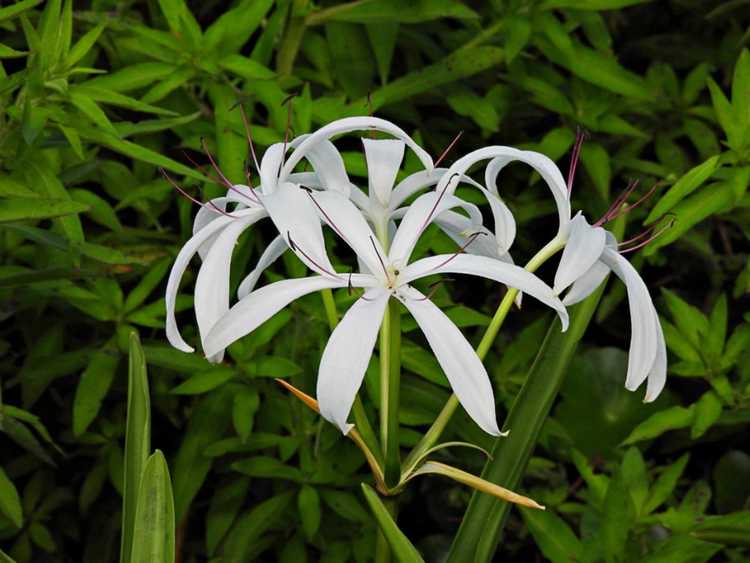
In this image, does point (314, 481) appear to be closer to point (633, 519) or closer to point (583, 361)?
point (633, 519)

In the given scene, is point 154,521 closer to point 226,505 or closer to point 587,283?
point 587,283

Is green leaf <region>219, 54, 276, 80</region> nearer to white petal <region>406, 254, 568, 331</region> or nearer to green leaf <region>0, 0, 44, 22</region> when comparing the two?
green leaf <region>0, 0, 44, 22</region>

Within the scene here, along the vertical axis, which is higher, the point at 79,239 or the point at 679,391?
the point at 679,391

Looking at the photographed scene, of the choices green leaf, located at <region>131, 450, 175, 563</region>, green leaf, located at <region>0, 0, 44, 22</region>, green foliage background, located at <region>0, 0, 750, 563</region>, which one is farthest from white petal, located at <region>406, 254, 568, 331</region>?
green leaf, located at <region>0, 0, 44, 22</region>

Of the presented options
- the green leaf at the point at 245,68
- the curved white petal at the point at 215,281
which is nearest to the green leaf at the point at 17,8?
the green leaf at the point at 245,68

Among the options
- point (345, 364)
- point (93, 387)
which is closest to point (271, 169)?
point (345, 364)

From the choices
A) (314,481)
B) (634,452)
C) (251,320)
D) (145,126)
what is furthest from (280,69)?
(251,320)

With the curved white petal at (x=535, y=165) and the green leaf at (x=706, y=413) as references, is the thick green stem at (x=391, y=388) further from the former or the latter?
the green leaf at (x=706, y=413)
